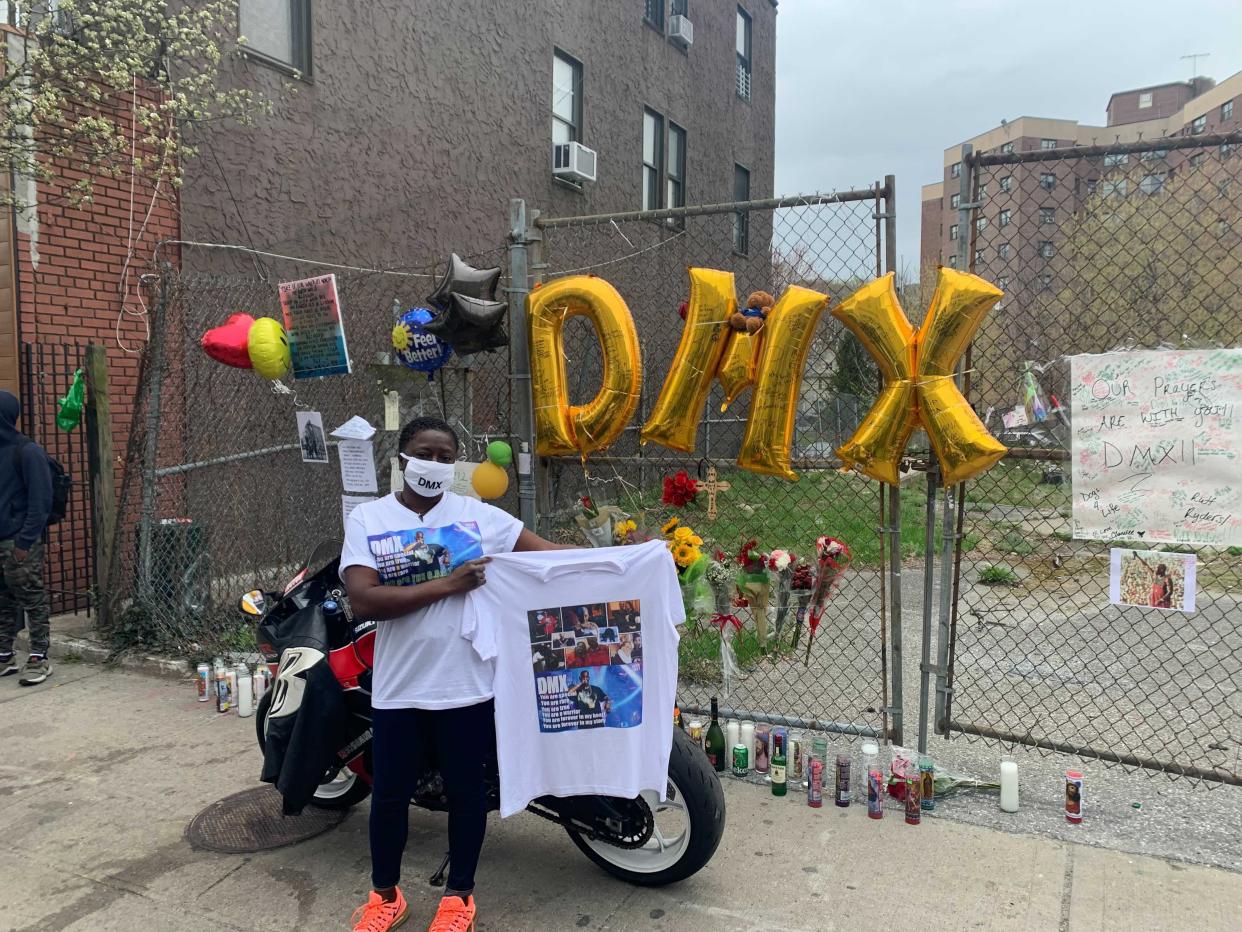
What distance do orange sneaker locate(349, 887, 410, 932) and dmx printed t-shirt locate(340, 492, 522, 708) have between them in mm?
679

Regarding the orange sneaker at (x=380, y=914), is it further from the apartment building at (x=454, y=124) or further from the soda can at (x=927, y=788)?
the apartment building at (x=454, y=124)

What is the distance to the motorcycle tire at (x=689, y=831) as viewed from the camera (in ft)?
9.91

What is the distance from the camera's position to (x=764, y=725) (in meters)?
4.23

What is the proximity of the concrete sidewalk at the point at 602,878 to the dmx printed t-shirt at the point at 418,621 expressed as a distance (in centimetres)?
86

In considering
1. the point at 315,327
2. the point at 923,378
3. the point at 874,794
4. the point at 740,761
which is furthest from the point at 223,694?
the point at 923,378

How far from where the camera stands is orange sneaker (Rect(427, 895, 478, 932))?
2771 millimetres

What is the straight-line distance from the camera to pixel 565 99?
1197 cm

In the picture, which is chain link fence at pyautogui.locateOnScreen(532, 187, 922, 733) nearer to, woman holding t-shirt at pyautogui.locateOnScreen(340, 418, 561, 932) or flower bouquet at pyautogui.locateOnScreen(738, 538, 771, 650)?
flower bouquet at pyautogui.locateOnScreen(738, 538, 771, 650)

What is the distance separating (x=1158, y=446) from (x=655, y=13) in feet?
41.3

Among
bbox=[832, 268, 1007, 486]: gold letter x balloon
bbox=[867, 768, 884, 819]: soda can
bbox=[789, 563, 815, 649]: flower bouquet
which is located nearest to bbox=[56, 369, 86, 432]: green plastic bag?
bbox=[789, 563, 815, 649]: flower bouquet

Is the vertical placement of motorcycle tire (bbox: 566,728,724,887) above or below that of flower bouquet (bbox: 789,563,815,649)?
below

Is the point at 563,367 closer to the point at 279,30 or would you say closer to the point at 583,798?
the point at 583,798

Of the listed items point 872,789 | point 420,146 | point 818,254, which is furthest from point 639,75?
point 872,789

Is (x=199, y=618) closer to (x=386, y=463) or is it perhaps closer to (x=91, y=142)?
(x=386, y=463)
